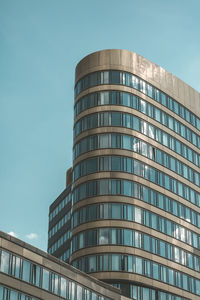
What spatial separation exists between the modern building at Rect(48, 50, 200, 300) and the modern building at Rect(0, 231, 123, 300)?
12.0 metres

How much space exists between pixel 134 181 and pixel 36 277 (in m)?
29.1

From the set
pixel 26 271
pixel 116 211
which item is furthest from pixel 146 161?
pixel 26 271

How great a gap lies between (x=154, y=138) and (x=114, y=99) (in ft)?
29.6

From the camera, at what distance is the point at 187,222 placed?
88688 millimetres

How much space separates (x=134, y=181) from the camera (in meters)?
80.7

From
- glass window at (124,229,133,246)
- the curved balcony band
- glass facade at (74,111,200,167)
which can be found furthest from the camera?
glass facade at (74,111,200,167)

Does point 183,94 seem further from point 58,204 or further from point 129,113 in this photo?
point 58,204

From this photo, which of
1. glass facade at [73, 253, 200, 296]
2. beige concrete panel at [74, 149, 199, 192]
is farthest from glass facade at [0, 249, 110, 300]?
beige concrete panel at [74, 149, 199, 192]

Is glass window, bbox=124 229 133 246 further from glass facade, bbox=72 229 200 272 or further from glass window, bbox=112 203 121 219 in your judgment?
glass window, bbox=112 203 121 219

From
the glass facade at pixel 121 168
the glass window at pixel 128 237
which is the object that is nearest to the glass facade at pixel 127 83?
the glass facade at pixel 121 168

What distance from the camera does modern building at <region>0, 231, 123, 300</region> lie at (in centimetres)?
5069

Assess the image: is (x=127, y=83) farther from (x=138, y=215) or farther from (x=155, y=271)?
(x=155, y=271)

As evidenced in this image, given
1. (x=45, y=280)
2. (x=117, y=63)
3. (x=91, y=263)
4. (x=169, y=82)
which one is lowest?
(x=45, y=280)

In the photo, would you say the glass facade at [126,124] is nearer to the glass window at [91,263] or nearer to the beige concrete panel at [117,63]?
the beige concrete panel at [117,63]
